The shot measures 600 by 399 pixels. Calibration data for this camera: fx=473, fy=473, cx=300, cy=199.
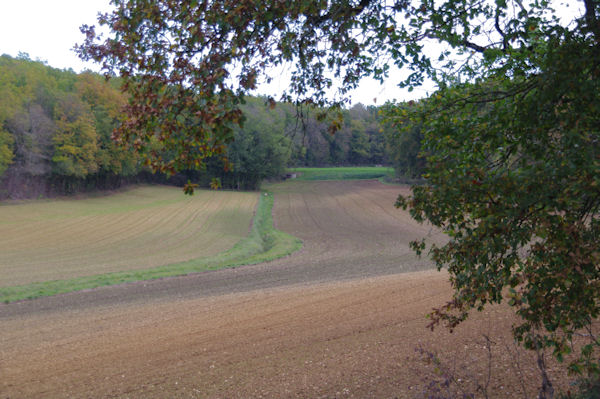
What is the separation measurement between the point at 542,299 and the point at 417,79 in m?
3.27

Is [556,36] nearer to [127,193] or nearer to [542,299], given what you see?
[542,299]

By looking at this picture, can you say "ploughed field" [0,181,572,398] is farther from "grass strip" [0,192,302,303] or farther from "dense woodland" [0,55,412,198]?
"dense woodland" [0,55,412,198]

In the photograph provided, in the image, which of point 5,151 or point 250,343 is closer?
point 250,343

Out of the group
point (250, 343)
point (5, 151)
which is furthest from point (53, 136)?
point (250, 343)

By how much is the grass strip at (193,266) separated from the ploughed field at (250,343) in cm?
109

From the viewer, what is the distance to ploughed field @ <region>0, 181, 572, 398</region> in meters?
6.67

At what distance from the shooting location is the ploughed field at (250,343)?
21.9 feet

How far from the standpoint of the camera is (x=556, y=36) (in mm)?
4242

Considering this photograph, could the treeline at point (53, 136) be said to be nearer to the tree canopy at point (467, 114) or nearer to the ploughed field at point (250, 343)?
the ploughed field at point (250, 343)

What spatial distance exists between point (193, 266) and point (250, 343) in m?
12.4

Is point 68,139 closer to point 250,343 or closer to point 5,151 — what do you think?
point 5,151

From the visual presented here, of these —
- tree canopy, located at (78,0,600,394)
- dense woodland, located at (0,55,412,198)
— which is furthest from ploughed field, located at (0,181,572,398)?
dense woodland, located at (0,55,412,198)

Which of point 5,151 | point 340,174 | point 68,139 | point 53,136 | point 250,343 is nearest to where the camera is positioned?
point 250,343

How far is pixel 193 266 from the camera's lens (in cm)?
2042
